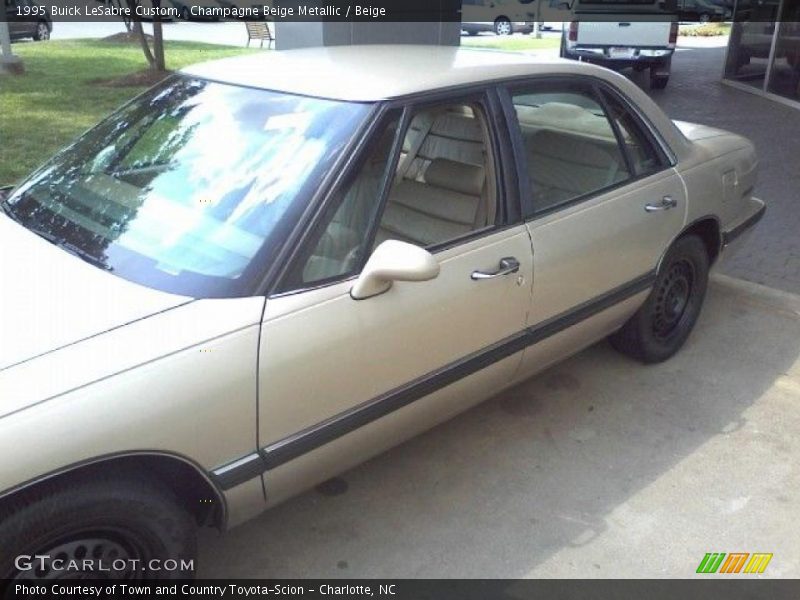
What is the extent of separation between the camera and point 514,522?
2869mm

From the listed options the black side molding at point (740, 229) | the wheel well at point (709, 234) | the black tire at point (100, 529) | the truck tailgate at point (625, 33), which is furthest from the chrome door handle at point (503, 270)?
the truck tailgate at point (625, 33)

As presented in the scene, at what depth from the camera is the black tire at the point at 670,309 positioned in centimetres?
378

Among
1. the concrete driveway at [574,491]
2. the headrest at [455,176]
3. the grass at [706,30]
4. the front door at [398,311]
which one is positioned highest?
the headrest at [455,176]

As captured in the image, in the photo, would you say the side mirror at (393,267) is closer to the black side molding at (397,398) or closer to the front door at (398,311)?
the front door at (398,311)

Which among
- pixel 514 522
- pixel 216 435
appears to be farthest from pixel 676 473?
pixel 216 435

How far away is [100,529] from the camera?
200 cm

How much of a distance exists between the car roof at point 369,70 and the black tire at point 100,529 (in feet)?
4.68

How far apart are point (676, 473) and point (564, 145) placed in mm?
1459

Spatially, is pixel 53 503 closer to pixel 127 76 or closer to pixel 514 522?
pixel 514 522

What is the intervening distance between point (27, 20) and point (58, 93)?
37.0 feet

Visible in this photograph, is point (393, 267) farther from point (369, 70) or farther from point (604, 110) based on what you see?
point (604, 110)

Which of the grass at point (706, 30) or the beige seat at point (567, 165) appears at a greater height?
the beige seat at point (567, 165)

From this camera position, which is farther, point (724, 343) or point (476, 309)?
point (724, 343)

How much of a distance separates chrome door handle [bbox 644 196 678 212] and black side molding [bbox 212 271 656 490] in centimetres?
35
